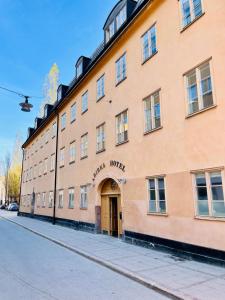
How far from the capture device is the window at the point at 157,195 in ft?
32.7

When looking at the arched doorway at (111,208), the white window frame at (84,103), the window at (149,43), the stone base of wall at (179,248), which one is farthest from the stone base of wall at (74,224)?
the window at (149,43)

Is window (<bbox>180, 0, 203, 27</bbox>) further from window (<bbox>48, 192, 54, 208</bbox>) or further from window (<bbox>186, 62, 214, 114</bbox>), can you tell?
window (<bbox>48, 192, 54, 208</bbox>)

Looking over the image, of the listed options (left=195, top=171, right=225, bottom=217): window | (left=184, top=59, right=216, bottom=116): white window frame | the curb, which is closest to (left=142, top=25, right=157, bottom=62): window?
(left=184, top=59, right=216, bottom=116): white window frame

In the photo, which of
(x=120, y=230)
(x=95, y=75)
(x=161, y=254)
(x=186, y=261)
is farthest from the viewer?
(x=95, y=75)

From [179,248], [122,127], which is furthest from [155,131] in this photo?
[179,248]

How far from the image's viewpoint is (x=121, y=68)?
552 inches

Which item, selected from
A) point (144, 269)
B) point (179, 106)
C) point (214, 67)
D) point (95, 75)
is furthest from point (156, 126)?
point (95, 75)

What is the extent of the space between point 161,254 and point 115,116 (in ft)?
25.3

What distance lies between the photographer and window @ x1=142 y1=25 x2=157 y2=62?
11.5 meters

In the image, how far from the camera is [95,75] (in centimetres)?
1703

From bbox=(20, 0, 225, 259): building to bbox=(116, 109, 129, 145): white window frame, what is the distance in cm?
5

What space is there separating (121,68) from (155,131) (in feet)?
17.3

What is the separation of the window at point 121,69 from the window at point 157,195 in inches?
245

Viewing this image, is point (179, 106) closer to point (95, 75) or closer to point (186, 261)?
point (186, 261)
